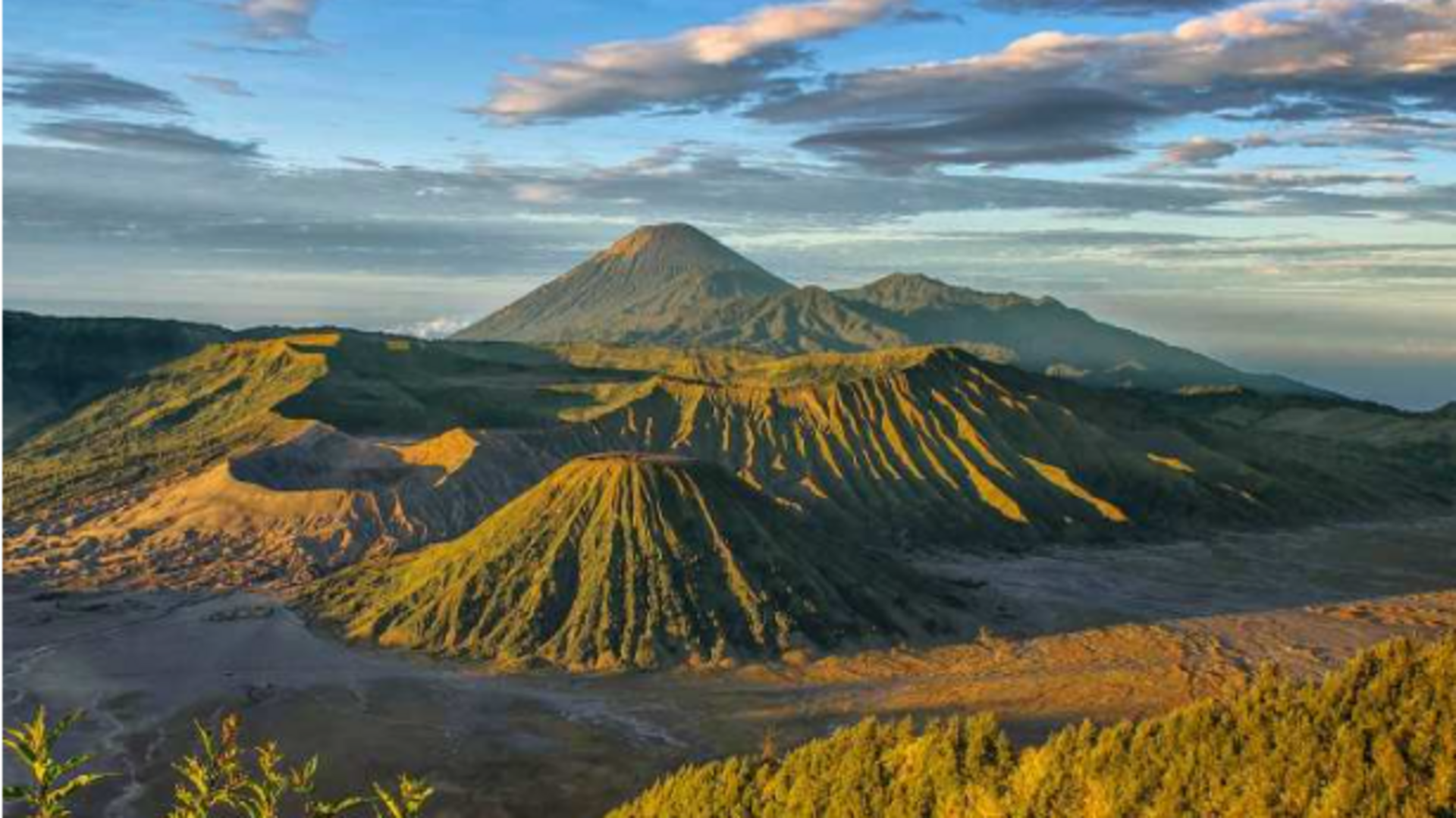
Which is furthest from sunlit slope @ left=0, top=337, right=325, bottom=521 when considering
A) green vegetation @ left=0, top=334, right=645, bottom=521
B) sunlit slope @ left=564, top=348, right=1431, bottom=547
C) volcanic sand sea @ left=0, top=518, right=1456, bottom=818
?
sunlit slope @ left=564, top=348, right=1431, bottom=547

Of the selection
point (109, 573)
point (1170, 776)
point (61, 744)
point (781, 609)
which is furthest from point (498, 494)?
point (1170, 776)

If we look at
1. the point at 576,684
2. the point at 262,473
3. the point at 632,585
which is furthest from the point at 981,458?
the point at 262,473

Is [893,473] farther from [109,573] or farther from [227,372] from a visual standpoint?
[227,372]

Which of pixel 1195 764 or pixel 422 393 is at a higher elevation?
pixel 422 393

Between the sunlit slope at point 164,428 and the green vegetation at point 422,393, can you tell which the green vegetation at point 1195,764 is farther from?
the green vegetation at point 422,393

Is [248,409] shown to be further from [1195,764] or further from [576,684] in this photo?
[1195,764]

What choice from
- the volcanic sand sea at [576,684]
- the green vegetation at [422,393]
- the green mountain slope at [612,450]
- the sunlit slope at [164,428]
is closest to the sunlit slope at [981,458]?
the green mountain slope at [612,450]
